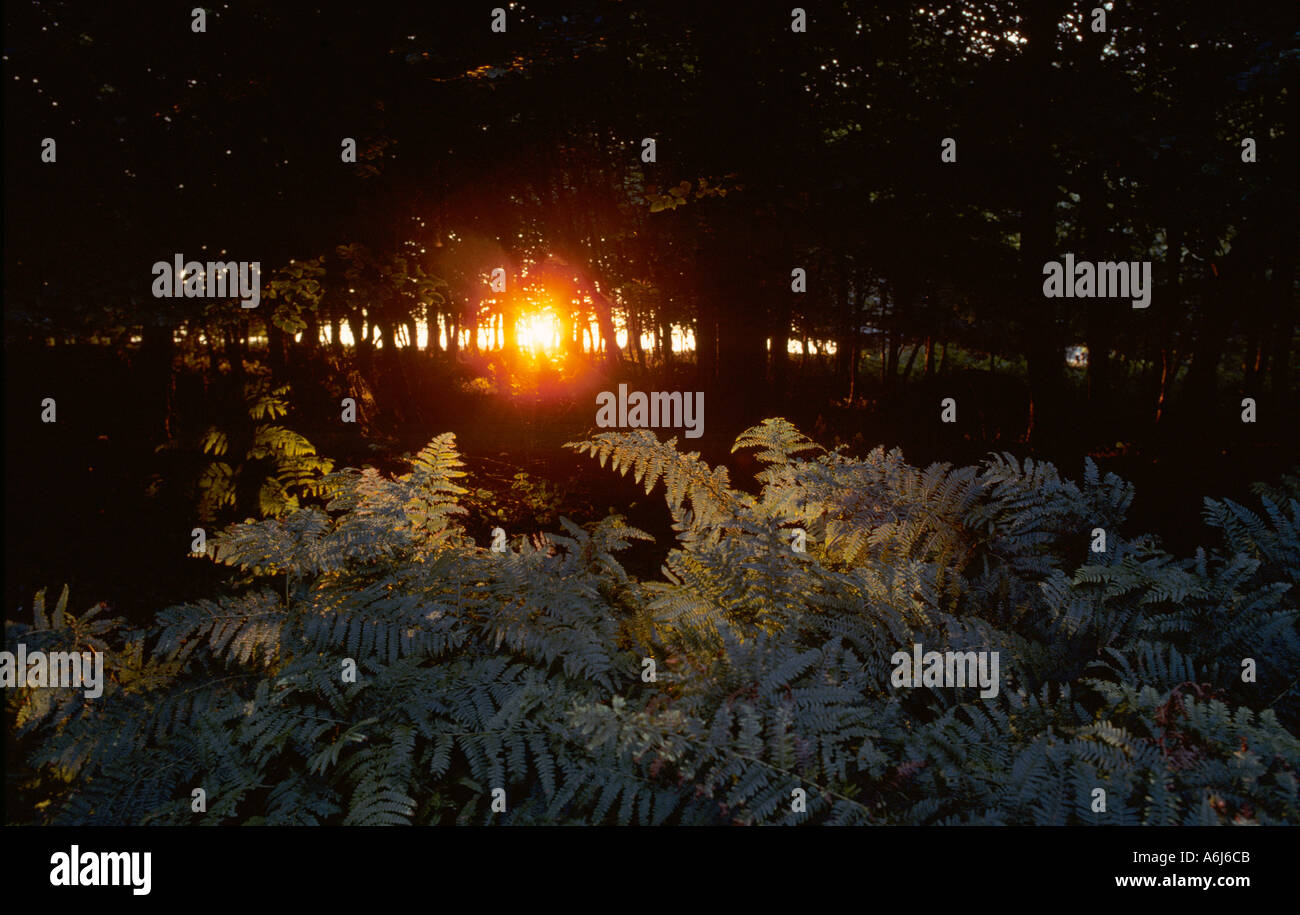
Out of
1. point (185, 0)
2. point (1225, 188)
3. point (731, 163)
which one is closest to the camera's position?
point (185, 0)

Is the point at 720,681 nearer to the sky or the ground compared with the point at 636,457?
nearer to the ground

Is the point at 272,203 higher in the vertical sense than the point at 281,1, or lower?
lower

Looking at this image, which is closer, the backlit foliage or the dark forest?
the backlit foliage

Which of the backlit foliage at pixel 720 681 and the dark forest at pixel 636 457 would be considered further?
the dark forest at pixel 636 457

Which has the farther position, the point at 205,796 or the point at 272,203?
the point at 272,203

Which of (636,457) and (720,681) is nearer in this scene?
(720,681)

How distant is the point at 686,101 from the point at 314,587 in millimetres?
7127
